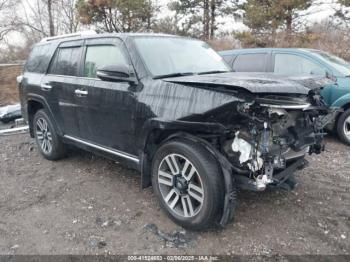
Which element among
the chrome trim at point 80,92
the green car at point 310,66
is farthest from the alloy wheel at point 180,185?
the green car at point 310,66

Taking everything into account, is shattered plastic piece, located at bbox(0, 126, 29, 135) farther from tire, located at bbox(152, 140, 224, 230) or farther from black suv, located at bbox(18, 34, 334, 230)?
tire, located at bbox(152, 140, 224, 230)

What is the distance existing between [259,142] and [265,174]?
0.97ft

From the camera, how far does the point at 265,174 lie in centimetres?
313

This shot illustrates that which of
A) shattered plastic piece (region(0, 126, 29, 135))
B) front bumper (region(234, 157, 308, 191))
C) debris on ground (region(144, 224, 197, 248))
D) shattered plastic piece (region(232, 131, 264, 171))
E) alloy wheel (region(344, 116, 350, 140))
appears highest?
shattered plastic piece (region(232, 131, 264, 171))

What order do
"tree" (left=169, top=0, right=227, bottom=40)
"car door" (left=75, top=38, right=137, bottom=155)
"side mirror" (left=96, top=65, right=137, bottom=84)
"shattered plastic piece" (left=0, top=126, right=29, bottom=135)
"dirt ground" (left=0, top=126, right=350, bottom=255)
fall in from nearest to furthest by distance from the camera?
"dirt ground" (left=0, top=126, right=350, bottom=255) → "side mirror" (left=96, top=65, right=137, bottom=84) → "car door" (left=75, top=38, right=137, bottom=155) → "shattered plastic piece" (left=0, top=126, right=29, bottom=135) → "tree" (left=169, top=0, right=227, bottom=40)

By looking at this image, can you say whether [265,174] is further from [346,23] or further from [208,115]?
[346,23]

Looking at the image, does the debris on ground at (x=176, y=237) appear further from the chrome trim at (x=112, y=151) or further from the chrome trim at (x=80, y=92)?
the chrome trim at (x=80, y=92)

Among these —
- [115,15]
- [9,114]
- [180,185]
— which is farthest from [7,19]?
[180,185]

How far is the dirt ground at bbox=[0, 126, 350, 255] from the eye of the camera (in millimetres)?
3256

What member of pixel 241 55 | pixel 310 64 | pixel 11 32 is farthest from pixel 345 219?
pixel 11 32

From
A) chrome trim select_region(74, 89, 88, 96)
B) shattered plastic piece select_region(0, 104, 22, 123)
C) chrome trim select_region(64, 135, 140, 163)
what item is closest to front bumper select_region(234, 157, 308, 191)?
chrome trim select_region(64, 135, 140, 163)

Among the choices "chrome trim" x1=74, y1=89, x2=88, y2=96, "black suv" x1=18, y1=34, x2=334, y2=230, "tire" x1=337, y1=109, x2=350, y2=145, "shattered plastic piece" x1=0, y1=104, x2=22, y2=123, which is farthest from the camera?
"shattered plastic piece" x1=0, y1=104, x2=22, y2=123

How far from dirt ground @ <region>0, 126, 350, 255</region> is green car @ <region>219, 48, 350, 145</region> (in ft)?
4.70

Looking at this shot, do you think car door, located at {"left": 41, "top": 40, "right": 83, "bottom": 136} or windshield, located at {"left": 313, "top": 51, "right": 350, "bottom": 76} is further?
windshield, located at {"left": 313, "top": 51, "right": 350, "bottom": 76}
